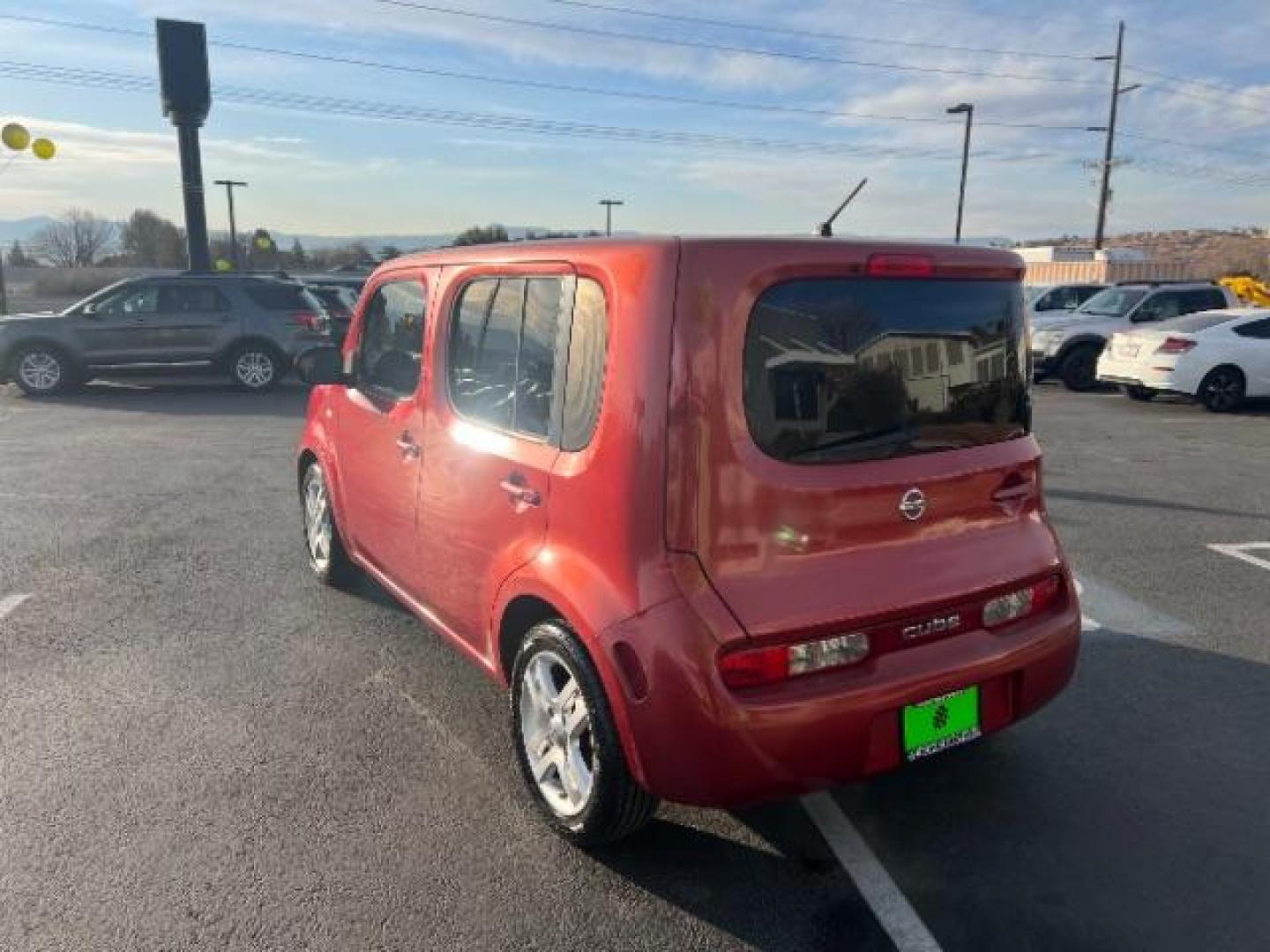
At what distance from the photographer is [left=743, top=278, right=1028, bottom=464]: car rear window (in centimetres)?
245

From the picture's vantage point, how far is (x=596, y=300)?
2633 mm

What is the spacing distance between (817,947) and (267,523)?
5.11m

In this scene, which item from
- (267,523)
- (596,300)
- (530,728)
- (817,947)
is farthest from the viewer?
(267,523)

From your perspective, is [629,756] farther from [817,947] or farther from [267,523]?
[267,523]

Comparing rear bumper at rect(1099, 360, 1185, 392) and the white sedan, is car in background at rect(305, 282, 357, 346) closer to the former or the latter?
rear bumper at rect(1099, 360, 1185, 392)

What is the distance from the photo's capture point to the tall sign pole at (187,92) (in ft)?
57.7

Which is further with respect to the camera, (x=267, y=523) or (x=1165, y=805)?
(x=267, y=523)

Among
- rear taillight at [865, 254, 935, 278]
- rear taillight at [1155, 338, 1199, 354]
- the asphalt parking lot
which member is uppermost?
rear taillight at [865, 254, 935, 278]

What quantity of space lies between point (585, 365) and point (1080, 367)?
1492 cm

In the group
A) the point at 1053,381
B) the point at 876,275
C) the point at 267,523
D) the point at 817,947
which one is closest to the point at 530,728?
the point at 817,947

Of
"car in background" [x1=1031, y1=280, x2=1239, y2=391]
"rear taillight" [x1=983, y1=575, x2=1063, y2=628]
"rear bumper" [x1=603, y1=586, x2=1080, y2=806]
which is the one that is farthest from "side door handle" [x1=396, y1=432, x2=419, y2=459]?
"car in background" [x1=1031, y1=280, x2=1239, y2=391]

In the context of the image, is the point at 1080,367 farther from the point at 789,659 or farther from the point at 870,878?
the point at 789,659

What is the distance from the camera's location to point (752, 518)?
7.94 ft

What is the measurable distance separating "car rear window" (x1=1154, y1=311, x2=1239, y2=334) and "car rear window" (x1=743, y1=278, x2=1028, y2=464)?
12.0 meters
